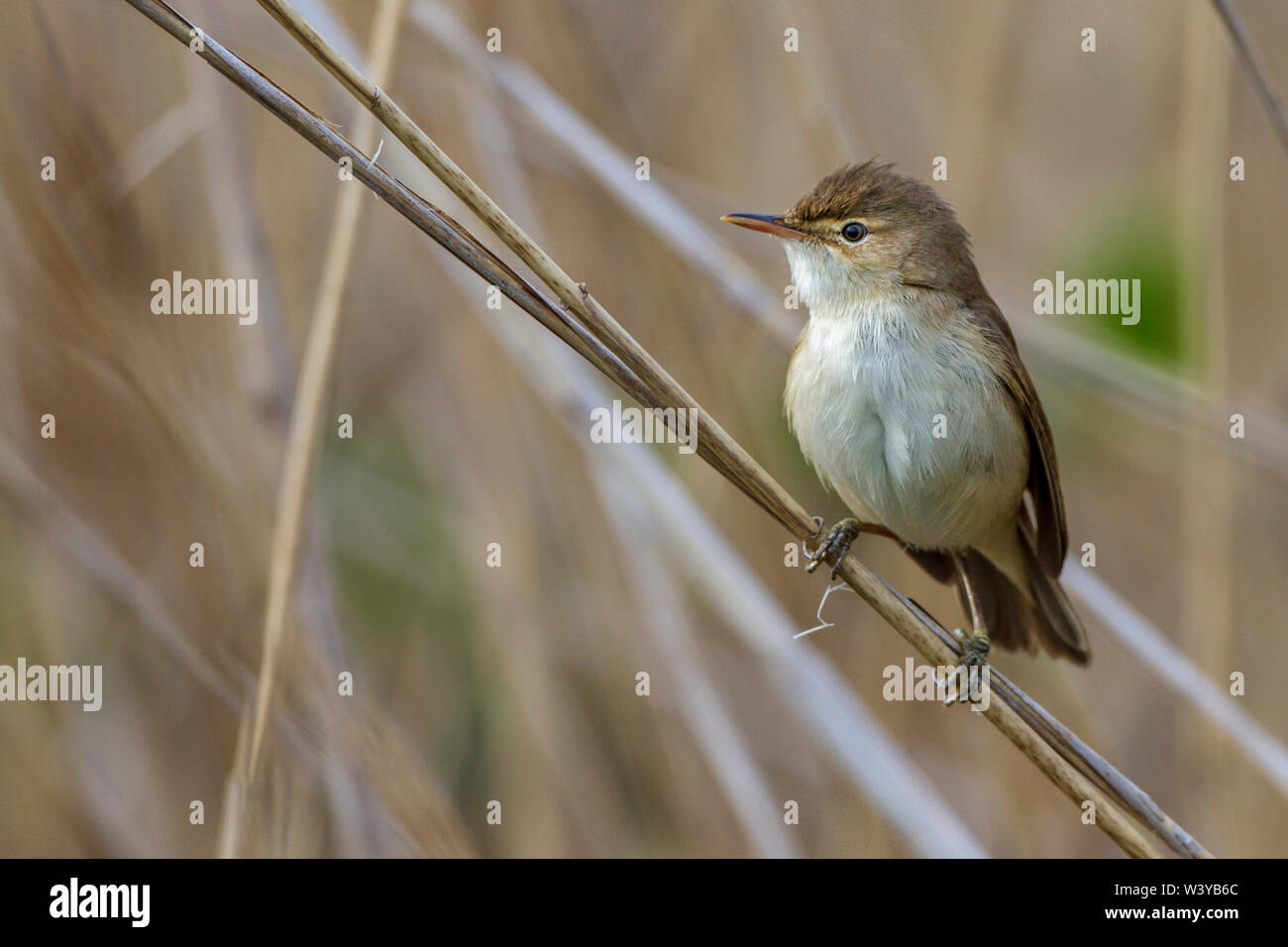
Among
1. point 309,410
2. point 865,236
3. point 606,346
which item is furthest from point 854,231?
point 309,410

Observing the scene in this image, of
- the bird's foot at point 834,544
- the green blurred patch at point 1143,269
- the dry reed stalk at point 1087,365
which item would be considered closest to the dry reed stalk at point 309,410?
the dry reed stalk at point 1087,365

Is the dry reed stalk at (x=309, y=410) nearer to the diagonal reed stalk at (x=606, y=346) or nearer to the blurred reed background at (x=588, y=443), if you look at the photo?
the blurred reed background at (x=588, y=443)

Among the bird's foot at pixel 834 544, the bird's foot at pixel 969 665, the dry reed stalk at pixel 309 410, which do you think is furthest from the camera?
the bird's foot at pixel 834 544

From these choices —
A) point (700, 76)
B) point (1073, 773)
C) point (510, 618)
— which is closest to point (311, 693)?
point (510, 618)

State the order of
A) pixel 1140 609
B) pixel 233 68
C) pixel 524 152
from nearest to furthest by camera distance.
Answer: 1. pixel 233 68
2. pixel 524 152
3. pixel 1140 609

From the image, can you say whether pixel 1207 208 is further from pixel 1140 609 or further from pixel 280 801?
pixel 280 801

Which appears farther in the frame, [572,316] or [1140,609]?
[1140,609]

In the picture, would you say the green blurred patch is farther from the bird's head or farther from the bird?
the bird's head
